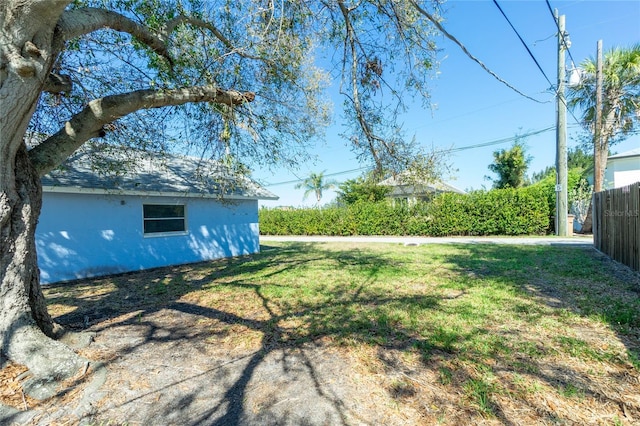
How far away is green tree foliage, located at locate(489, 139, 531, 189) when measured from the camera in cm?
2089

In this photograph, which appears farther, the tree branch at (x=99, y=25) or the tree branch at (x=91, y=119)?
the tree branch at (x=91, y=119)

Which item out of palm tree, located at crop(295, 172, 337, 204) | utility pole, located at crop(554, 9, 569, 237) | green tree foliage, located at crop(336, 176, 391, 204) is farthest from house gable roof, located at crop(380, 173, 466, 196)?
palm tree, located at crop(295, 172, 337, 204)

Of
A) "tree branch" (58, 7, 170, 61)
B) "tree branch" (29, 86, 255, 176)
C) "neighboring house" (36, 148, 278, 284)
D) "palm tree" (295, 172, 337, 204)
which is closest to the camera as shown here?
"tree branch" (58, 7, 170, 61)

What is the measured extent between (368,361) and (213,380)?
1.46 m

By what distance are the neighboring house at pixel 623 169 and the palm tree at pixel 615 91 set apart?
9.65 metres

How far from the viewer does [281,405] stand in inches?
96.7

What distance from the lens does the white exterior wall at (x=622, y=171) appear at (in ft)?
70.8

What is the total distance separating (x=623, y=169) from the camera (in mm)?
22031

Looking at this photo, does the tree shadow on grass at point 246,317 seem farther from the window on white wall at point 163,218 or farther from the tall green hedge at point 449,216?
the tall green hedge at point 449,216

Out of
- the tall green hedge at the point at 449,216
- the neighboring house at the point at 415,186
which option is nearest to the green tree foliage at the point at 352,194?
the tall green hedge at the point at 449,216

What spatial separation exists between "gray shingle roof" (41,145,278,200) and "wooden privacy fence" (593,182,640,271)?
7.49m

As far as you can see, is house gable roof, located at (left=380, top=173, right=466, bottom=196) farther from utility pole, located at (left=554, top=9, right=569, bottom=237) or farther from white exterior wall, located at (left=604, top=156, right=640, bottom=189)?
white exterior wall, located at (left=604, top=156, right=640, bottom=189)

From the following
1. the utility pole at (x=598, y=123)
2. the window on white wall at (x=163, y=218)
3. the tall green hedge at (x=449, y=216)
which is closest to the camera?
the window on white wall at (x=163, y=218)

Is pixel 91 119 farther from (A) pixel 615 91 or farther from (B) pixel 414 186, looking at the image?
(A) pixel 615 91
